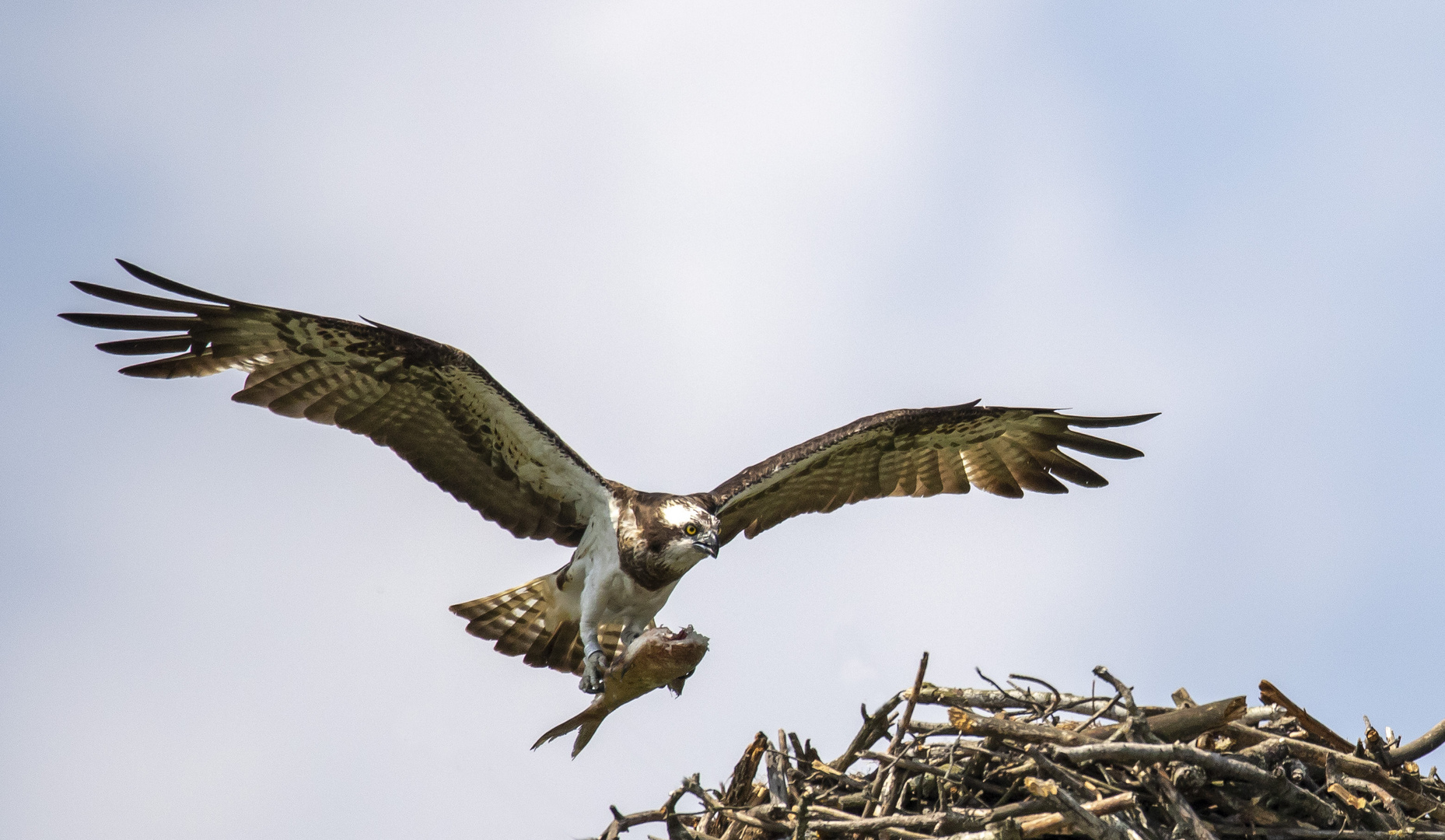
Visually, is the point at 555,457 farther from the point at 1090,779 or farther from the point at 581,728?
the point at 1090,779

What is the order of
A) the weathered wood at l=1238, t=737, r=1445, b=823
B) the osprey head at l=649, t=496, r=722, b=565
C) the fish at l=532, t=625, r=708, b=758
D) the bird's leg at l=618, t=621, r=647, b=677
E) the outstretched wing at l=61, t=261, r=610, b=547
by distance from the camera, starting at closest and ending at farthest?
the weathered wood at l=1238, t=737, r=1445, b=823
the fish at l=532, t=625, r=708, b=758
the outstretched wing at l=61, t=261, r=610, b=547
the osprey head at l=649, t=496, r=722, b=565
the bird's leg at l=618, t=621, r=647, b=677

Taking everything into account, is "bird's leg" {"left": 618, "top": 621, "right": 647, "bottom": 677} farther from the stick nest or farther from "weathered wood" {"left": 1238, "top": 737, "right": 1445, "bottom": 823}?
"weathered wood" {"left": 1238, "top": 737, "right": 1445, "bottom": 823}

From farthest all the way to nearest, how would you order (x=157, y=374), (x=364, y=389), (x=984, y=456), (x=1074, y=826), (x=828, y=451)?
(x=984, y=456)
(x=828, y=451)
(x=364, y=389)
(x=157, y=374)
(x=1074, y=826)

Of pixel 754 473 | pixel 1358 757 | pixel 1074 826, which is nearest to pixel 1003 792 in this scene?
pixel 1074 826

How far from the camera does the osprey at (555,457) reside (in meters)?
7.70

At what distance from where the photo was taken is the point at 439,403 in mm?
8102

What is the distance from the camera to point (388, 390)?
8055mm

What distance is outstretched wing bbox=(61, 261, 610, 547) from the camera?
755cm

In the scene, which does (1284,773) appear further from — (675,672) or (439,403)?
(439,403)

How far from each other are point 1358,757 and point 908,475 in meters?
4.01

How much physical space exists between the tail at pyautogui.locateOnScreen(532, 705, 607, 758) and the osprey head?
132 centimetres

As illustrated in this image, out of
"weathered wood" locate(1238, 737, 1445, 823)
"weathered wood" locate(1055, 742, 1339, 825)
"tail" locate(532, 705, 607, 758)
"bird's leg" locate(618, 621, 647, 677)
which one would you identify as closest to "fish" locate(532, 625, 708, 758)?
"tail" locate(532, 705, 607, 758)

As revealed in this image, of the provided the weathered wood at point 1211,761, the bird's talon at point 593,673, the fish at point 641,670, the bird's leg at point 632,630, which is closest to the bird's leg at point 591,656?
the bird's talon at point 593,673

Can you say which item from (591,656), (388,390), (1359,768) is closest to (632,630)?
(591,656)
